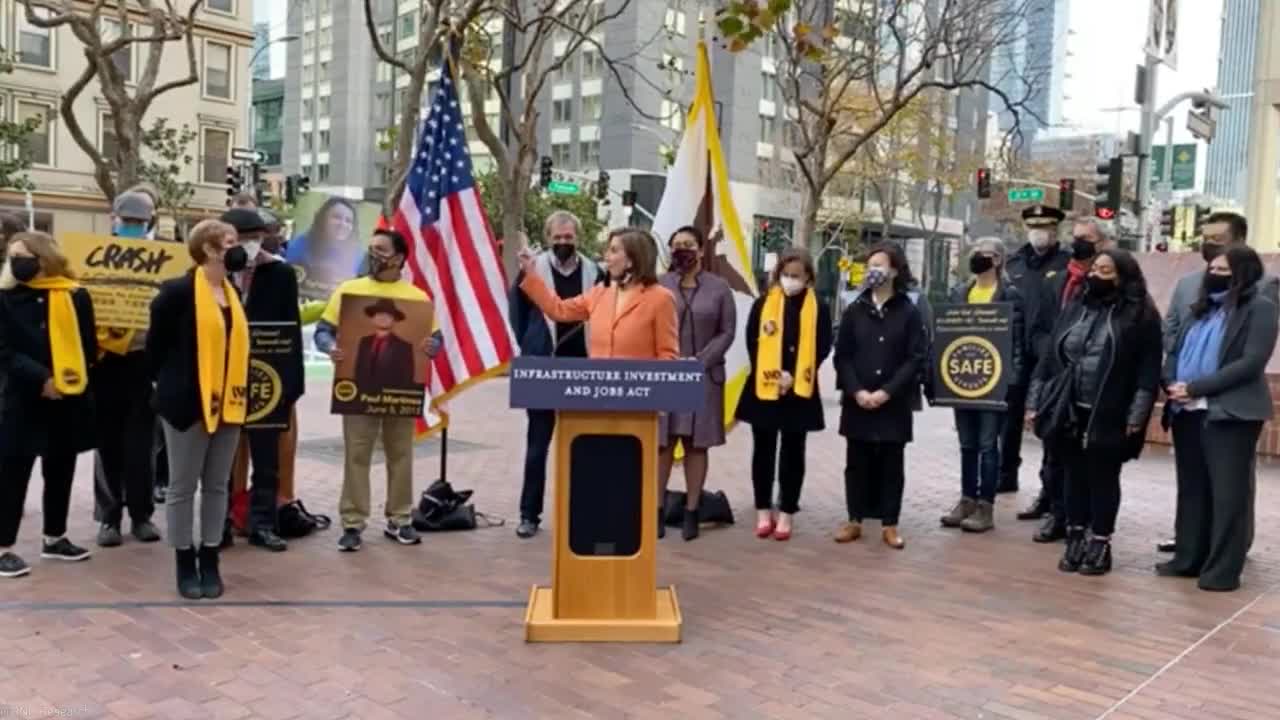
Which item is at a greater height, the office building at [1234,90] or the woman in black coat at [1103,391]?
the office building at [1234,90]

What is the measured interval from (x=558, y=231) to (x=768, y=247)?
45.4m

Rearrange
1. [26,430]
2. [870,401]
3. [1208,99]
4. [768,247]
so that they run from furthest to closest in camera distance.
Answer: [768,247] → [1208,99] → [870,401] → [26,430]

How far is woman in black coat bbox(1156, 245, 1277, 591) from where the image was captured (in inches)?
249

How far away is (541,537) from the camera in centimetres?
741

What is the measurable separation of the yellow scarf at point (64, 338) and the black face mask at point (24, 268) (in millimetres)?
49

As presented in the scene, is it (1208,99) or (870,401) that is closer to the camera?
(870,401)

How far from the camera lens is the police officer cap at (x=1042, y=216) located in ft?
27.5

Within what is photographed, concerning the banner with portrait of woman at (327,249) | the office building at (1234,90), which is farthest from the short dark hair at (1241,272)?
the office building at (1234,90)

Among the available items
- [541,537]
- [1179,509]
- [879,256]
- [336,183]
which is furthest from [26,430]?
[336,183]

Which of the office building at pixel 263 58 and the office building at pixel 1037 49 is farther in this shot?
the office building at pixel 263 58

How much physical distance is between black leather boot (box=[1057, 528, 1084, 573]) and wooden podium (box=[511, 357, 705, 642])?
9.02 ft

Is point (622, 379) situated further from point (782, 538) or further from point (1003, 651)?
point (782, 538)

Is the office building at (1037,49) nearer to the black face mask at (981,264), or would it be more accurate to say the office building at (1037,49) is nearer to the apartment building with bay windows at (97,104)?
the black face mask at (981,264)

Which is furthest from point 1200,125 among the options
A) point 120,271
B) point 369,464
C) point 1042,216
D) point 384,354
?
point 120,271
